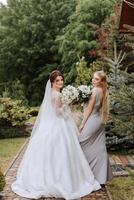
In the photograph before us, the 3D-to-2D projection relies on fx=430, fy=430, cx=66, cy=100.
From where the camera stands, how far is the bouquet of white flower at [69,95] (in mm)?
7477

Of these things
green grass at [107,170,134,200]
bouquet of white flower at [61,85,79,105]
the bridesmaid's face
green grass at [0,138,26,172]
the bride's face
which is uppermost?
the bridesmaid's face

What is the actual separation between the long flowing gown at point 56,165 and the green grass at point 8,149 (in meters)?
2.07

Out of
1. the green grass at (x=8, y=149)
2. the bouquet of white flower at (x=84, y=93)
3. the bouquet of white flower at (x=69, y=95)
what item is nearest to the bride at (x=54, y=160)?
the bouquet of white flower at (x=69, y=95)

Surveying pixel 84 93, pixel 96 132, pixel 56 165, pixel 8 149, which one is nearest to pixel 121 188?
pixel 96 132

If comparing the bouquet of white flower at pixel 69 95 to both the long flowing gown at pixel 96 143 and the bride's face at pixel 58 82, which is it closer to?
the bride's face at pixel 58 82

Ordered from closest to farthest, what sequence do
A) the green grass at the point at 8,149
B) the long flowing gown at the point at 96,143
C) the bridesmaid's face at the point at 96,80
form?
1. the bridesmaid's face at the point at 96,80
2. the long flowing gown at the point at 96,143
3. the green grass at the point at 8,149

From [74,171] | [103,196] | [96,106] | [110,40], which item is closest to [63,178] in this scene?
[74,171]

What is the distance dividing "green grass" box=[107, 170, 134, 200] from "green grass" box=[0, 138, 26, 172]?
8.56ft

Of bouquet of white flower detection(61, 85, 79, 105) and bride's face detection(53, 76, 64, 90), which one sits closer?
bouquet of white flower detection(61, 85, 79, 105)

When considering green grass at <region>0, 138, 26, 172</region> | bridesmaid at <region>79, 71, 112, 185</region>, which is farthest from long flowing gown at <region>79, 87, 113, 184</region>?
green grass at <region>0, 138, 26, 172</region>

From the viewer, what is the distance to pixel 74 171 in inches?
287

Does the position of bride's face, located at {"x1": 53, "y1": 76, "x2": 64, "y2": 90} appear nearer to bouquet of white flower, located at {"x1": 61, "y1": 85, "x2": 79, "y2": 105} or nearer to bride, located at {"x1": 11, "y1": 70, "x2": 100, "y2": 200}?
bride, located at {"x1": 11, "y1": 70, "x2": 100, "y2": 200}

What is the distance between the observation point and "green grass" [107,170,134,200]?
279 inches

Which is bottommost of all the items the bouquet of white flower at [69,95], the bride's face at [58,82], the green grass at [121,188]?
the green grass at [121,188]
